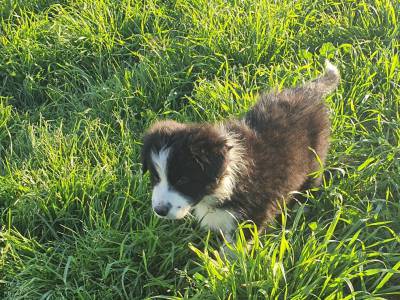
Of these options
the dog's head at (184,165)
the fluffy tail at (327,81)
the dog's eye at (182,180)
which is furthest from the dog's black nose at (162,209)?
the fluffy tail at (327,81)

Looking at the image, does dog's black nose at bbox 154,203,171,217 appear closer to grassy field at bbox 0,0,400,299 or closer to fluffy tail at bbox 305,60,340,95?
grassy field at bbox 0,0,400,299

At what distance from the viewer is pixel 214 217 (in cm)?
288

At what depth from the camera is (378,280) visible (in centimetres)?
246

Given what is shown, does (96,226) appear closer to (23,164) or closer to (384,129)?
(23,164)

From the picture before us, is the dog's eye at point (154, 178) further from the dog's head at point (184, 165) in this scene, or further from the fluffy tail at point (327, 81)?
the fluffy tail at point (327, 81)

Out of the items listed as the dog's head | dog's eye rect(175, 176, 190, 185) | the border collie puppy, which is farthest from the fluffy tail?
dog's eye rect(175, 176, 190, 185)

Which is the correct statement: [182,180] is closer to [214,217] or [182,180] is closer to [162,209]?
[162,209]

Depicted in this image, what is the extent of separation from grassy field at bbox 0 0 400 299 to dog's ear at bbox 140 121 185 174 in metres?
0.41

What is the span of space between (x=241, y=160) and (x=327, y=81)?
110 centimetres

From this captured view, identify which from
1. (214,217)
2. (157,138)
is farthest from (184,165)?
(214,217)

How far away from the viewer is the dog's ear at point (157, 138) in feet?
8.54

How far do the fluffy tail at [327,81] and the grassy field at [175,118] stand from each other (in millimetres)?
113

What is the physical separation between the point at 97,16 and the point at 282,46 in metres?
1.62

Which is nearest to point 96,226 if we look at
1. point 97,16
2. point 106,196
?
point 106,196
